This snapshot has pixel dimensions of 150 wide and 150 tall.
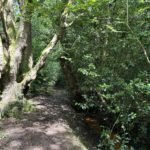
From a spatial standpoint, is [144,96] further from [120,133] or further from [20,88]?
[20,88]

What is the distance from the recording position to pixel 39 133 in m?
6.03

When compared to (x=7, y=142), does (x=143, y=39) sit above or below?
above

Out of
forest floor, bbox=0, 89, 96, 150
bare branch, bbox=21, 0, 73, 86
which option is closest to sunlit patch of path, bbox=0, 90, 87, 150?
forest floor, bbox=0, 89, 96, 150

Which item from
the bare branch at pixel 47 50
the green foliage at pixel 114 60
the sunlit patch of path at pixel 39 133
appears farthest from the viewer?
the bare branch at pixel 47 50

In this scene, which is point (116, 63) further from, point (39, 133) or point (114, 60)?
point (39, 133)

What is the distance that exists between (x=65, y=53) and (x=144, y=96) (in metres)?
3.49

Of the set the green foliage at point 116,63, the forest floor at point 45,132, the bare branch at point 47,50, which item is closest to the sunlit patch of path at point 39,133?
the forest floor at point 45,132

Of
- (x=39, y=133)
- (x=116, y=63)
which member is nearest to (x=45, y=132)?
(x=39, y=133)

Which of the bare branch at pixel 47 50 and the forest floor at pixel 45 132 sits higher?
the bare branch at pixel 47 50

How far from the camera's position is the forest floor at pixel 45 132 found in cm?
546

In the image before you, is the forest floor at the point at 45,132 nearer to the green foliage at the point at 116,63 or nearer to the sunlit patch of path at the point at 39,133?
the sunlit patch of path at the point at 39,133

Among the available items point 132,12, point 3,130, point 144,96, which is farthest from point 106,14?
point 3,130

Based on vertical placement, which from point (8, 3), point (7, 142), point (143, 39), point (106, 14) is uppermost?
point (8, 3)

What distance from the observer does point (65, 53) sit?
28.5ft
